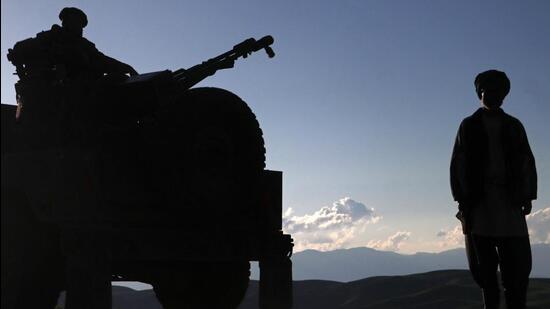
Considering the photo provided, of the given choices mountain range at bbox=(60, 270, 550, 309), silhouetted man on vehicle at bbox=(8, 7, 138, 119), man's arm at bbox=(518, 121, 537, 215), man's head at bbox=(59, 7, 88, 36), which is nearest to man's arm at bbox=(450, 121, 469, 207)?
man's arm at bbox=(518, 121, 537, 215)

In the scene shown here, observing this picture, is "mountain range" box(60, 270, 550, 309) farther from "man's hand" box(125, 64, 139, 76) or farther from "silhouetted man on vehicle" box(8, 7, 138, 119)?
"silhouetted man on vehicle" box(8, 7, 138, 119)

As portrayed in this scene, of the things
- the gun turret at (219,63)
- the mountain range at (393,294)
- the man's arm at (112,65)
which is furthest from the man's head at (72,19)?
the mountain range at (393,294)

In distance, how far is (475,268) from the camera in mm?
5105

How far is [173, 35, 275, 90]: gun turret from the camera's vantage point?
7.23 meters

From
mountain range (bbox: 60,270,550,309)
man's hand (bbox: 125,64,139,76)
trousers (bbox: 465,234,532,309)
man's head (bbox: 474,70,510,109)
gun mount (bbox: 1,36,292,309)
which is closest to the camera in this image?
trousers (bbox: 465,234,532,309)

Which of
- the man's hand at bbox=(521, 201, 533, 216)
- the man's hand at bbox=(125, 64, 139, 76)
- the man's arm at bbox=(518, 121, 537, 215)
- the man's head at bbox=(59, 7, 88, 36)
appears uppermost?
the man's head at bbox=(59, 7, 88, 36)

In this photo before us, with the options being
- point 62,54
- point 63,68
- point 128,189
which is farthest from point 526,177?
point 62,54

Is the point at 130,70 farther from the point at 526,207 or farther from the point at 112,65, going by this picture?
the point at 526,207

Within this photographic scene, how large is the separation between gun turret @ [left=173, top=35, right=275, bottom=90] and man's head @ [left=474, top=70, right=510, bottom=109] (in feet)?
10.1

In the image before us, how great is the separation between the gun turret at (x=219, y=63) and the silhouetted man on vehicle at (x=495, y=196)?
10.2 feet

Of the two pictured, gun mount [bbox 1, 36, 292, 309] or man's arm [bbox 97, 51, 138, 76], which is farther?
man's arm [bbox 97, 51, 138, 76]

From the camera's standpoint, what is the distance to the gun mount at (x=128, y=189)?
543cm

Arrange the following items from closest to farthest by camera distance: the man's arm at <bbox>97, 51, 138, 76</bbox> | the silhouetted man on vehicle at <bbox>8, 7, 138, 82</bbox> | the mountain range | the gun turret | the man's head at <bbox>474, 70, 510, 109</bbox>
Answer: the man's head at <bbox>474, 70, 510, 109</bbox> → the silhouetted man on vehicle at <bbox>8, 7, 138, 82</bbox> → the man's arm at <bbox>97, 51, 138, 76</bbox> → the gun turret → the mountain range

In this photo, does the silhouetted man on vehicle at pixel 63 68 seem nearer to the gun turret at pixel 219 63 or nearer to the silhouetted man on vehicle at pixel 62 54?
the silhouetted man on vehicle at pixel 62 54
